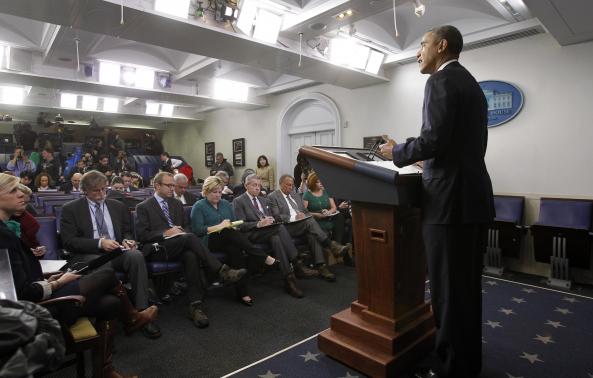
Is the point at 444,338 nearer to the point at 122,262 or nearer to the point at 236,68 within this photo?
the point at 122,262

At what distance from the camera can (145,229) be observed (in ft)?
10.1

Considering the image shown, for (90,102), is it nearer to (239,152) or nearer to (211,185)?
(239,152)

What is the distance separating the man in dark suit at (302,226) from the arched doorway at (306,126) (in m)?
2.60

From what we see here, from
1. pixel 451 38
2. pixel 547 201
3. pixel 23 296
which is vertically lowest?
pixel 23 296

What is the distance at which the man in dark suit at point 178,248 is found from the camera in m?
2.91

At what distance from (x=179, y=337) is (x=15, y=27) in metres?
4.74

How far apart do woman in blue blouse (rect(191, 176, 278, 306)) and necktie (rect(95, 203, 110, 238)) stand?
0.73m

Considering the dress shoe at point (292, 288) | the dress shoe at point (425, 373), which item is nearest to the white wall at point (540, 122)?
the dress shoe at point (292, 288)

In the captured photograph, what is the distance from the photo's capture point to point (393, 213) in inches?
74.0

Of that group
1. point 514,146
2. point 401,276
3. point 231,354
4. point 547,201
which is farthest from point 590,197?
point 231,354

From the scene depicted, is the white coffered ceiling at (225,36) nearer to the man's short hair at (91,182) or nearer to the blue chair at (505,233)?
the man's short hair at (91,182)

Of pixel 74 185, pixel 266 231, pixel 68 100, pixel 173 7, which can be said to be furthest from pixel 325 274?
pixel 68 100

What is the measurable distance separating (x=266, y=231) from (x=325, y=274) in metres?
0.82

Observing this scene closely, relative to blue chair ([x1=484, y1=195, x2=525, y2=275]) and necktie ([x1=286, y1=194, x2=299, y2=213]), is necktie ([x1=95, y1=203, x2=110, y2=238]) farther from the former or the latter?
blue chair ([x1=484, y1=195, x2=525, y2=275])
